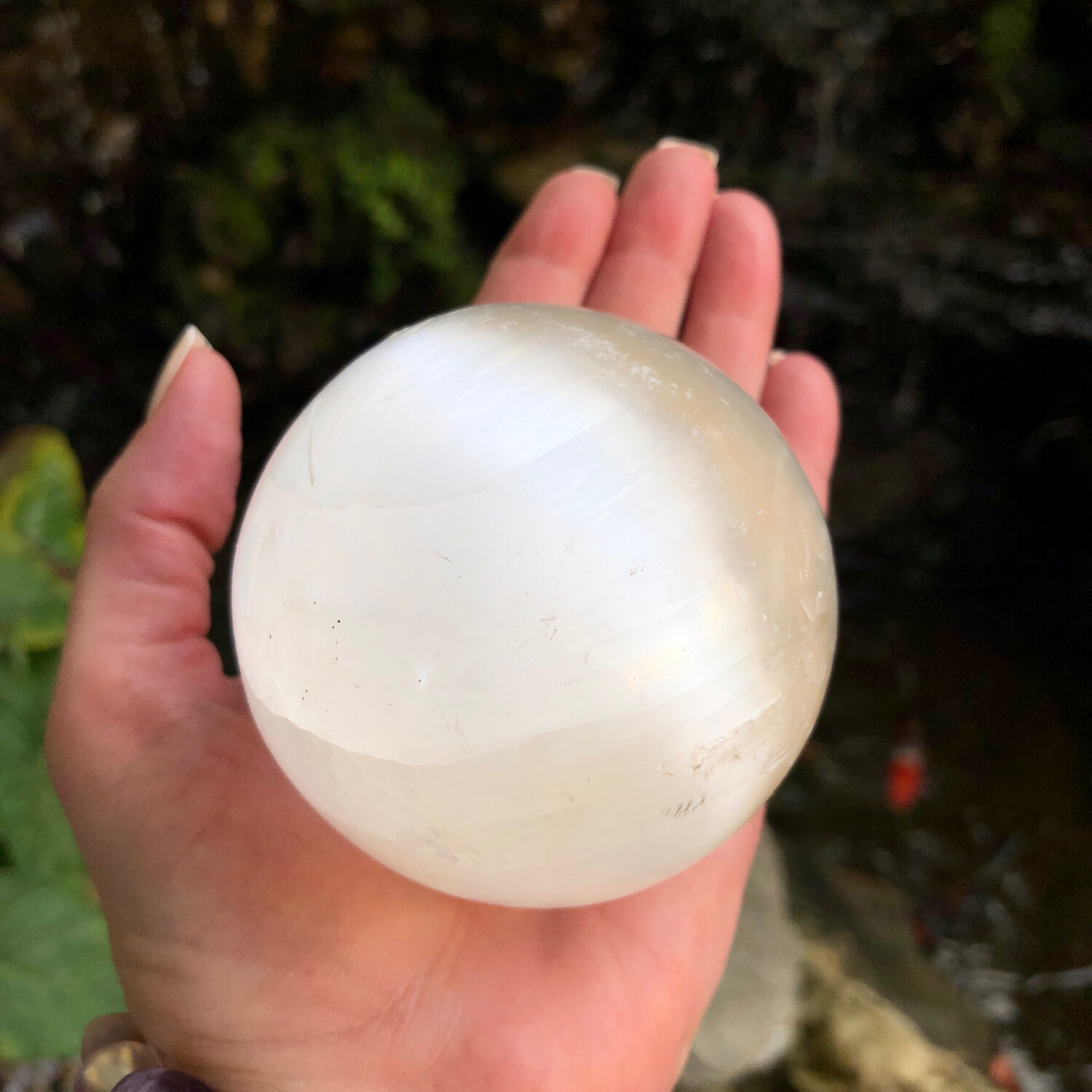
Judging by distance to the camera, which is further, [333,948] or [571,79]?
[571,79]

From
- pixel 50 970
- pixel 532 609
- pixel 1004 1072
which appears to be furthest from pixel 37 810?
pixel 1004 1072

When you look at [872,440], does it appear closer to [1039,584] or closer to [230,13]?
[1039,584]

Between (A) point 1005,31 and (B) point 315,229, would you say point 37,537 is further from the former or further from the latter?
(A) point 1005,31

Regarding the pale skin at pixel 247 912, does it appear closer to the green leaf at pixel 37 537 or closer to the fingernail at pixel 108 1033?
the fingernail at pixel 108 1033

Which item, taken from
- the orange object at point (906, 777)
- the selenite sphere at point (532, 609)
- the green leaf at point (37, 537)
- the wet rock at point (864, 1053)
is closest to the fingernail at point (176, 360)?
the selenite sphere at point (532, 609)

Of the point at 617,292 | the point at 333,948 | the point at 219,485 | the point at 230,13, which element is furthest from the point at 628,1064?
the point at 230,13

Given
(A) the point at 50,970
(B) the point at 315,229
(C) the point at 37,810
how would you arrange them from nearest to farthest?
(A) the point at 50,970 < (C) the point at 37,810 < (B) the point at 315,229

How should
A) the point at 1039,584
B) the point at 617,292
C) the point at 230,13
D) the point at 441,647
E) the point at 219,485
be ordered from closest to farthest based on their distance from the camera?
the point at 441,647
the point at 219,485
the point at 617,292
the point at 230,13
the point at 1039,584
